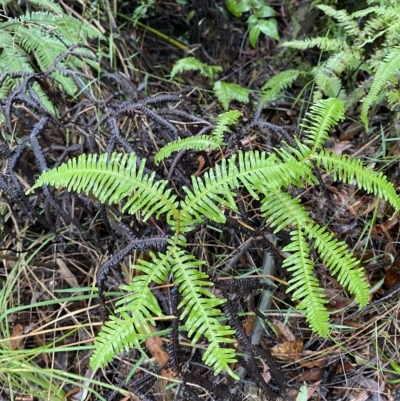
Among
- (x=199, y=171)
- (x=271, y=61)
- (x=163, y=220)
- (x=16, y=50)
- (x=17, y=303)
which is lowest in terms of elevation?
(x=17, y=303)

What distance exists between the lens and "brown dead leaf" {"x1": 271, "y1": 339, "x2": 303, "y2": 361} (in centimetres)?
171

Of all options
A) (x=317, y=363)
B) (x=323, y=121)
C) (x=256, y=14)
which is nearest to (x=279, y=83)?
(x=256, y=14)

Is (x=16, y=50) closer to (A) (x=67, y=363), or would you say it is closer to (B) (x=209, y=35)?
(B) (x=209, y=35)

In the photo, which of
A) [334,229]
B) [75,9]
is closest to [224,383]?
[334,229]

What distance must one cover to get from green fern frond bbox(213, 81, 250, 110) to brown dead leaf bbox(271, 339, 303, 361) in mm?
1029

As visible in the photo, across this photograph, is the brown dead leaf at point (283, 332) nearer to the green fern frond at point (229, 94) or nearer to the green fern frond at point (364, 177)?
the green fern frond at point (364, 177)

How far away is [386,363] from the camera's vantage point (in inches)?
64.3

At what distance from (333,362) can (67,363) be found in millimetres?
1059

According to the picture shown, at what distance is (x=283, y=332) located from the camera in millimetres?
1749

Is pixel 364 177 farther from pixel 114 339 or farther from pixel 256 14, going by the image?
pixel 256 14

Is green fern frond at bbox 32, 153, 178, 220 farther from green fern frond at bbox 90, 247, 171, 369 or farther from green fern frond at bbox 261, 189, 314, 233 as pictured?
green fern frond at bbox 261, 189, 314, 233

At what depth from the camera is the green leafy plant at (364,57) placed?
1695 mm

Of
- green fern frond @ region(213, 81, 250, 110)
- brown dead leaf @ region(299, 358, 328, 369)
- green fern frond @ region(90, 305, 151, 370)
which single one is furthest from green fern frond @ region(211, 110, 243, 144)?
brown dead leaf @ region(299, 358, 328, 369)

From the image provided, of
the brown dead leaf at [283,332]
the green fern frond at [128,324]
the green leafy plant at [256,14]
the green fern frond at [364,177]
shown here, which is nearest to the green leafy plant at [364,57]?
the green leafy plant at [256,14]
